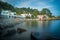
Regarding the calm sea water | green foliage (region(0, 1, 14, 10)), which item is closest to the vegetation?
green foliage (region(0, 1, 14, 10))

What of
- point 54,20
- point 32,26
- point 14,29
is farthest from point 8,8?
point 54,20

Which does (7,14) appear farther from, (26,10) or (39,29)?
(39,29)

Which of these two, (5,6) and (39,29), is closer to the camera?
(39,29)

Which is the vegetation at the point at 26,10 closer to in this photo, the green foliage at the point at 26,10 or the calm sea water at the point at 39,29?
the green foliage at the point at 26,10

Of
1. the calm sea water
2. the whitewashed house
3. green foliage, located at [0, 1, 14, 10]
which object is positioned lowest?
the calm sea water

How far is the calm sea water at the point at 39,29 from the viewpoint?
235cm

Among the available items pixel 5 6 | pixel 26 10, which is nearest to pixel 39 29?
pixel 26 10

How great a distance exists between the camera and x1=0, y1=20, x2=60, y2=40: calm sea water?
2352 millimetres

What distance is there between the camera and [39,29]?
2.39 m

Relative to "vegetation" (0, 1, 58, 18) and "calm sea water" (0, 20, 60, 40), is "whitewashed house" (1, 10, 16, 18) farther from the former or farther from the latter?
"calm sea water" (0, 20, 60, 40)

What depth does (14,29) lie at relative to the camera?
2.44 m

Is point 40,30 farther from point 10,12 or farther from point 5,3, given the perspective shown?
point 5,3

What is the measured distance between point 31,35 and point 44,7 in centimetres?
64

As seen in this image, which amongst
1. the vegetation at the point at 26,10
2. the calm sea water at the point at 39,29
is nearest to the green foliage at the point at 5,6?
the vegetation at the point at 26,10
